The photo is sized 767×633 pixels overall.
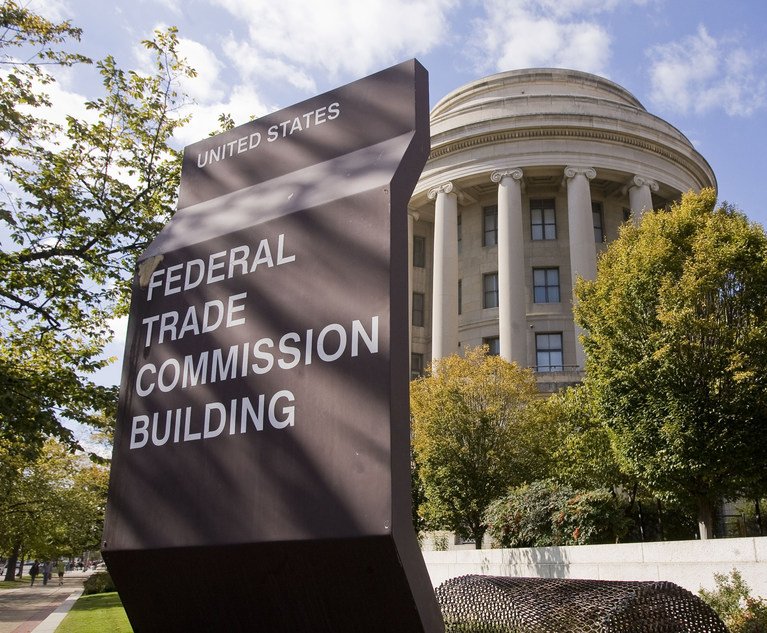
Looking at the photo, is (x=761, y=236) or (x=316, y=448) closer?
(x=316, y=448)

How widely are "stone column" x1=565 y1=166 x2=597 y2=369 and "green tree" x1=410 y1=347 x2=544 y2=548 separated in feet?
48.3

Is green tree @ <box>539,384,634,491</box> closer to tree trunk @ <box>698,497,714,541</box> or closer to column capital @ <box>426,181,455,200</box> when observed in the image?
tree trunk @ <box>698,497,714,541</box>

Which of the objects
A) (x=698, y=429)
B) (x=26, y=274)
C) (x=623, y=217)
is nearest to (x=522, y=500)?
(x=698, y=429)

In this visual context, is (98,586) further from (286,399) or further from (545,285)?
(286,399)

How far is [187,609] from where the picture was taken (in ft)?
9.99

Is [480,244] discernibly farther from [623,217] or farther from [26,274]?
[26,274]

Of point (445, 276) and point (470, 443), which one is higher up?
point (445, 276)

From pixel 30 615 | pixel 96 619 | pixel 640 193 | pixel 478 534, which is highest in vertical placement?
pixel 640 193

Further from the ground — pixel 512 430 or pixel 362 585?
pixel 512 430

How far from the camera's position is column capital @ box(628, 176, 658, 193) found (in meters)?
42.4

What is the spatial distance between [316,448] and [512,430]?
22469 mm

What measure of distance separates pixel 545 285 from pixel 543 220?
4835 millimetres

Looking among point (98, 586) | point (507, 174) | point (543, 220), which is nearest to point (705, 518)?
point (98, 586)

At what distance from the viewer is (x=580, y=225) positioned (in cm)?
4078
